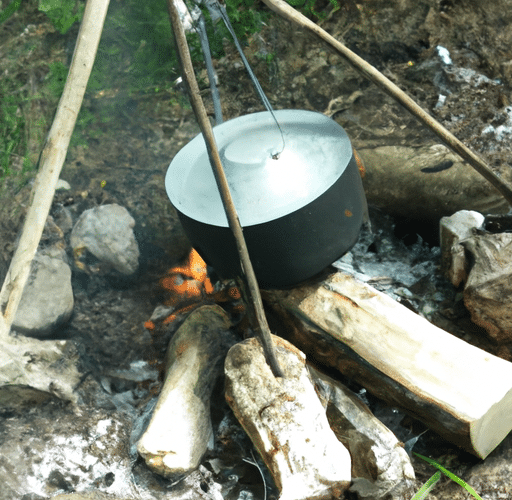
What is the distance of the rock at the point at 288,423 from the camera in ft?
5.16

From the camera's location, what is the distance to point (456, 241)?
7.30ft

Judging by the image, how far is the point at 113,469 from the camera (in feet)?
5.91

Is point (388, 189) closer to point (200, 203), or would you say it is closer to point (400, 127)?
point (400, 127)

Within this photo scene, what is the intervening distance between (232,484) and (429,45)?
2927mm

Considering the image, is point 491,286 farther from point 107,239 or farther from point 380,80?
point 107,239

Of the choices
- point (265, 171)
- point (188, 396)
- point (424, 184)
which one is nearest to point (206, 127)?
point (265, 171)

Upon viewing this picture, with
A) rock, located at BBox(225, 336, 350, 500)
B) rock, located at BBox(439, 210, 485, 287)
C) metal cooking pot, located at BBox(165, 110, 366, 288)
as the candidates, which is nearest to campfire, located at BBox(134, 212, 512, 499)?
rock, located at BBox(225, 336, 350, 500)

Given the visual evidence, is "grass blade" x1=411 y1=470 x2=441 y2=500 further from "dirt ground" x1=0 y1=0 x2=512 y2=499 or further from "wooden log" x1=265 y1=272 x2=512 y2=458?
"dirt ground" x1=0 y1=0 x2=512 y2=499

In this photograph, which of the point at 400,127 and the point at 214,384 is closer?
the point at 214,384

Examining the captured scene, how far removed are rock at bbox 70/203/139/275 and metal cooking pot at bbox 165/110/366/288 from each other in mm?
776

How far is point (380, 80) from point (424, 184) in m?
0.86

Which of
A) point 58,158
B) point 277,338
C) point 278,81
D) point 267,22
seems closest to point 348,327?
point 277,338

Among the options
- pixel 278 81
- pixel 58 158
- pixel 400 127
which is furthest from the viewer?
pixel 278 81

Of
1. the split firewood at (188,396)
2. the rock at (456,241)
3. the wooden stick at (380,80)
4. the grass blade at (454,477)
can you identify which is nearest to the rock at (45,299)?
the split firewood at (188,396)
